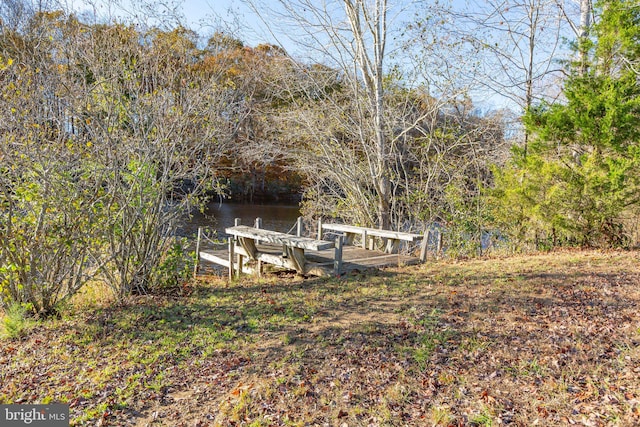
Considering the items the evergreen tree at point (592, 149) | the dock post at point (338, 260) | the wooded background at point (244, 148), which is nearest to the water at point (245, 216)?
the wooded background at point (244, 148)

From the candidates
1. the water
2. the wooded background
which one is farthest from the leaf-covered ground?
the water

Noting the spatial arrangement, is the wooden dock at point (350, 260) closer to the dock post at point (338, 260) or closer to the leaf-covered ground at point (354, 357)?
the dock post at point (338, 260)

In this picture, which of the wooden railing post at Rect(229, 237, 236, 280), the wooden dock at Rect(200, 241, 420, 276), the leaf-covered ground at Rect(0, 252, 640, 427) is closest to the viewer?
the leaf-covered ground at Rect(0, 252, 640, 427)

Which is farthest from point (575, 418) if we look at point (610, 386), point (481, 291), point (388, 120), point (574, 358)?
point (388, 120)

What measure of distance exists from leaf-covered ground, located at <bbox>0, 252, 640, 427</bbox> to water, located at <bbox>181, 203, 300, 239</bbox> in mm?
10115

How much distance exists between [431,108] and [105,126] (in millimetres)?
7523

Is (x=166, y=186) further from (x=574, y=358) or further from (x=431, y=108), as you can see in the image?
(x=431, y=108)

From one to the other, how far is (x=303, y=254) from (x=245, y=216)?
515 inches

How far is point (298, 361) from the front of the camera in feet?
13.3

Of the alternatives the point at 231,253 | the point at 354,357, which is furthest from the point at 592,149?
the point at 231,253

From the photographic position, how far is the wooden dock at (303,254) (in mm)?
7223

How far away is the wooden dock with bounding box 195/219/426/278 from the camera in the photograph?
7.22 m

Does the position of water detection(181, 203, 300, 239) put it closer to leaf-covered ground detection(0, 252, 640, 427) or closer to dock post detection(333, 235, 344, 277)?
dock post detection(333, 235, 344, 277)

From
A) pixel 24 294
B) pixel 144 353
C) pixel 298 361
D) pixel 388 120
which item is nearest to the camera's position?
pixel 298 361
